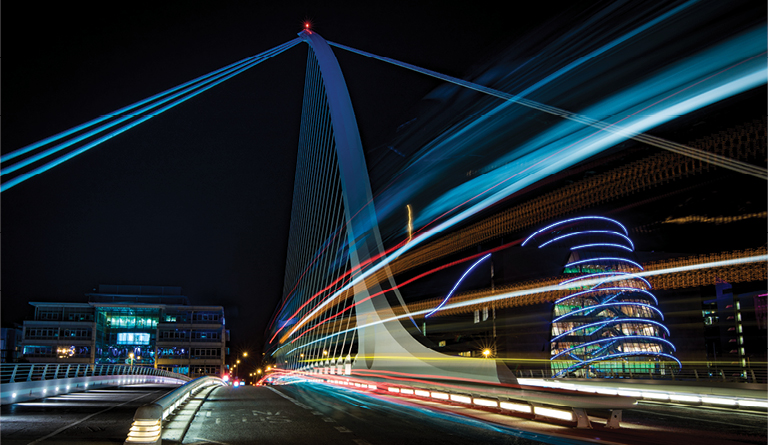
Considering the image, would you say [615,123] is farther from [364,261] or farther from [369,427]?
[364,261]

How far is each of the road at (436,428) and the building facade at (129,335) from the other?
8679 cm

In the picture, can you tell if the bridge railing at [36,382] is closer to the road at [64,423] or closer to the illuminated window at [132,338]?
the road at [64,423]

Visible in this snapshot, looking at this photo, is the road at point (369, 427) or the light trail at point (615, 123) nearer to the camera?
the road at point (369, 427)

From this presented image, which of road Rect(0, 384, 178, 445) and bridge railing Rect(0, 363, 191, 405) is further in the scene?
bridge railing Rect(0, 363, 191, 405)

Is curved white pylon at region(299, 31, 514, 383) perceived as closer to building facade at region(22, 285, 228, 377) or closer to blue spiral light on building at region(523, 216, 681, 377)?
blue spiral light on building at region(523, 216, 681, 377)

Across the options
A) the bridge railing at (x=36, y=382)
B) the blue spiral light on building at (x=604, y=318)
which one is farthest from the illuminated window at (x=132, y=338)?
the bridge railing at (x=36, y=382)

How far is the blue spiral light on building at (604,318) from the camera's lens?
74.2 metres

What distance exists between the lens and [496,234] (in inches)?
4230

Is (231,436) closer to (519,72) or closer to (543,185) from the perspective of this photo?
(519,72)

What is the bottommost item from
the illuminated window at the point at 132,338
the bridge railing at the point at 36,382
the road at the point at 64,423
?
the road at the point at 64,423

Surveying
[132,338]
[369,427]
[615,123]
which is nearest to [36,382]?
[369,427]

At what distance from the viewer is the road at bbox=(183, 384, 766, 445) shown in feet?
39.1

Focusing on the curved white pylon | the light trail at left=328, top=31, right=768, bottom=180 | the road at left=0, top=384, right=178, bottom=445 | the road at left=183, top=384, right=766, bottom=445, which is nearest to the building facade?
the curved white pylon

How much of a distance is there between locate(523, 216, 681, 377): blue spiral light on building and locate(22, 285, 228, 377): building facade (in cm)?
5430
